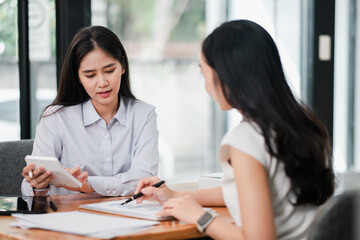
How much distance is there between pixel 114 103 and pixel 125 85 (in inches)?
4.0

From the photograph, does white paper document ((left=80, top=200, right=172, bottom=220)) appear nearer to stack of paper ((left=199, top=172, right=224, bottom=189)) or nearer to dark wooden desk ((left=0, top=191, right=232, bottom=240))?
dark wooden desk ((left=0, top=191, right=232, bottom=240))

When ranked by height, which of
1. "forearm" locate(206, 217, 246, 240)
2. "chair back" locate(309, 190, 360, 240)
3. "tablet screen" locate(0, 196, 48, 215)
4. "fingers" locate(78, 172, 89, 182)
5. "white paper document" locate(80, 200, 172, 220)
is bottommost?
"tablet screen" locate(0, 196, 48, 215)

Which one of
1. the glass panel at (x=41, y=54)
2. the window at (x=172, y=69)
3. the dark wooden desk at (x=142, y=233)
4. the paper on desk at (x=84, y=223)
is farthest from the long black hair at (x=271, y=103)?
the window at (x=172, y=69)

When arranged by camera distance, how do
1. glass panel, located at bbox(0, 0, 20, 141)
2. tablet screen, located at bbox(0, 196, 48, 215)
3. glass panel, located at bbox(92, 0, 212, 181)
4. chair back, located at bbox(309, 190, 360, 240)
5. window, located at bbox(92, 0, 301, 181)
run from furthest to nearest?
glass panel, located at bbox(92, 0, 212, 181) → window, located at bbox(92, 0, 301, 181) → glass panel, located at bbox(0, 0, 20, 141) → tablet screen, located at bbox(0, 196, 48, 215) → chair back, located at bbox(309, 190, 360, 240)

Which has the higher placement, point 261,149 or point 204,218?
point 261,149

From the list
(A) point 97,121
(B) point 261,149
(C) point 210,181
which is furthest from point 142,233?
(A) point 97,121

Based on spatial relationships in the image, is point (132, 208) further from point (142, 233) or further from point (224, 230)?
point (224, 230)

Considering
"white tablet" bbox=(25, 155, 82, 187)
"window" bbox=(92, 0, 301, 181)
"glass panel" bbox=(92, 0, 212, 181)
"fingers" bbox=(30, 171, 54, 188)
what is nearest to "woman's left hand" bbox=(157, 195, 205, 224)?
"white tablet" bbox=(25, 155, 82, 187)

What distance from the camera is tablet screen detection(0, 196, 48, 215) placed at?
5.12 ft

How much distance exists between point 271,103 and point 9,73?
5.79ft

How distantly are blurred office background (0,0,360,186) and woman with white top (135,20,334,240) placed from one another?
0.58ft

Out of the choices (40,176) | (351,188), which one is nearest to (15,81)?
(40,176)

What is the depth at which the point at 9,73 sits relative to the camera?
269cm

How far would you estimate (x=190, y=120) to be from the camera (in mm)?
7441
